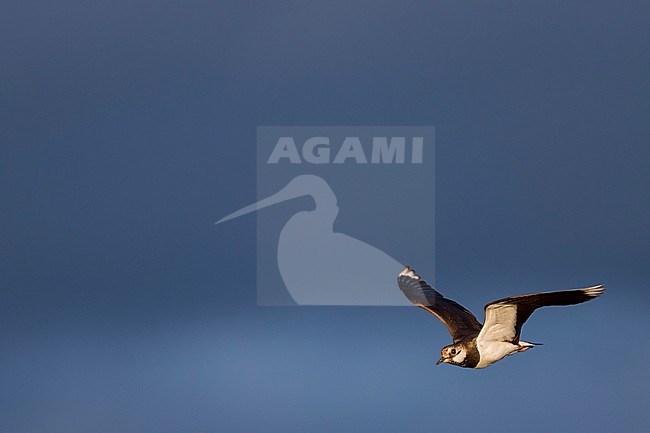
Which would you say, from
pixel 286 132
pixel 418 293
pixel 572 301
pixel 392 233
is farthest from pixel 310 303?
pixel 572 301

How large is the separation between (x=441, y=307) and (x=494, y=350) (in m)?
0.41

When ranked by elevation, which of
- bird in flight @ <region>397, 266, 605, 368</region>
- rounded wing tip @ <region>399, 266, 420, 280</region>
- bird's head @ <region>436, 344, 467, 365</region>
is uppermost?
rounded wing tip @ <region>399, 266, 420, 280</region>

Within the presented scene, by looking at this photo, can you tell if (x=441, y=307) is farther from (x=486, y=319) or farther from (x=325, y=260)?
(x=325, y=260)

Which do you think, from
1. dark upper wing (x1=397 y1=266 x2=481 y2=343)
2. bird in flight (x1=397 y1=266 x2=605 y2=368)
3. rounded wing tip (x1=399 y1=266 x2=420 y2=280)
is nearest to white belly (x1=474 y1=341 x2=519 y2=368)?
bird in flight (x1=397 y1=266 x2=605 y2=368)

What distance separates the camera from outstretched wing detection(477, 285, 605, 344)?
2768 mm

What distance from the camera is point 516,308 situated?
3000 millimetres

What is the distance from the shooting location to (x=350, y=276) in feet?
17.9

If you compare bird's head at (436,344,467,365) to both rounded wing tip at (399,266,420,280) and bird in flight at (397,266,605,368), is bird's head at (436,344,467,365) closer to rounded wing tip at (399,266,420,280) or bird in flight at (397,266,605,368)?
bird in flight at (397,266,605,368)

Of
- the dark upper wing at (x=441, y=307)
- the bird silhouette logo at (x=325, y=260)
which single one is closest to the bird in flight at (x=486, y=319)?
the dark upper wing at (x=441, y=307)

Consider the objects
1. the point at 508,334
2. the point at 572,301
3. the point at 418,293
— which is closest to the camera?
the point at 572,301

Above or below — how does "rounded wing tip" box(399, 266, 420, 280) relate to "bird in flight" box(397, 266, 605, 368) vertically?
above

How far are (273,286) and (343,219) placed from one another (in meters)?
0.63

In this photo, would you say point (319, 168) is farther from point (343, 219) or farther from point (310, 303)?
point (310, 303)

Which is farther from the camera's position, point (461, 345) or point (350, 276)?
point (350, 276)
